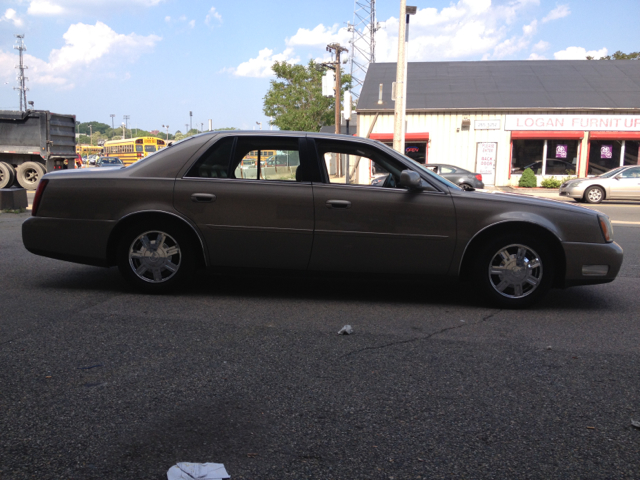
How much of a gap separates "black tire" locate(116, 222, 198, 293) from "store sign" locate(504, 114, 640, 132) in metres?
26.6

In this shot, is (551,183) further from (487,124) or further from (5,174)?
(5,174)

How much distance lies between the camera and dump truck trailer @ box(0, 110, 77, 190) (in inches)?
831

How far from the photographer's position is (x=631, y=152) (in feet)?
95.3

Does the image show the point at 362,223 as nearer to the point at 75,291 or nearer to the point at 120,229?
the point at 120,229

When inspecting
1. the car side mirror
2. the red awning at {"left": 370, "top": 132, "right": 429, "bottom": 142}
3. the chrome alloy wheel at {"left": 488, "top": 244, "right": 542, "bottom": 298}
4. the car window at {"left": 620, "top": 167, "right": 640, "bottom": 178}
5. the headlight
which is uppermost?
the red awning at {"left": 370, "top": 132, "right": 429, "bottom": 142}

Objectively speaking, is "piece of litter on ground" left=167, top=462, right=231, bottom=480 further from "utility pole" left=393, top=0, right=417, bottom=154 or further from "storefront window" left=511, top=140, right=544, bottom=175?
"storefront window" left=511, top=140, right=544, bottom=175

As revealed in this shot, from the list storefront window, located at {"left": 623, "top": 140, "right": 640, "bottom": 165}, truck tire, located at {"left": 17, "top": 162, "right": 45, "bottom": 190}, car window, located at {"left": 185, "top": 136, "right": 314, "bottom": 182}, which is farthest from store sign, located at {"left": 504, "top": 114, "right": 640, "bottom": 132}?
car window, located at {"left": 185, "top": 136, "right": 314, "bottom": 182}

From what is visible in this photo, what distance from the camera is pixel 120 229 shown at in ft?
17.8

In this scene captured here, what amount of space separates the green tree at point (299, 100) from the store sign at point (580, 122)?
30.3 meters

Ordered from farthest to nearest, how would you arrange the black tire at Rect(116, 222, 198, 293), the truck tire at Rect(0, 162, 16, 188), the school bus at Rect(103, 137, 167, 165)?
1. the school bus at Rect(103, 137, 167, 165)
2. the truck tire at Rect(0, 162, 16, 188)
3. the black tire at Rect(116, 222, 198, 293)

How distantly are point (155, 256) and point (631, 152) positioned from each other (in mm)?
29473

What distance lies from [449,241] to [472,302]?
732mm

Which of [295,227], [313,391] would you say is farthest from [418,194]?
[313,391]

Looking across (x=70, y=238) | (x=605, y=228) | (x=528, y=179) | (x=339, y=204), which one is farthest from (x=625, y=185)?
(x=70, y=238)
